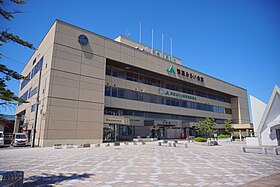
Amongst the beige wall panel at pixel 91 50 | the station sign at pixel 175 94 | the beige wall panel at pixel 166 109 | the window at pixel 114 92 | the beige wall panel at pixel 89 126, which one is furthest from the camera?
the station sign at pixel 175 94

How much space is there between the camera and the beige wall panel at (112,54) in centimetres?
3577

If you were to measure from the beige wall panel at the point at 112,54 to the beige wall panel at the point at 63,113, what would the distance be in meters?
11.6

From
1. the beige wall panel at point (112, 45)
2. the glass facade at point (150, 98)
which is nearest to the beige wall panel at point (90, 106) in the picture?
the glass facade at point (150, 98)

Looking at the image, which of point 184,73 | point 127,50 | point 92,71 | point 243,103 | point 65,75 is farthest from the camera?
point 243,103

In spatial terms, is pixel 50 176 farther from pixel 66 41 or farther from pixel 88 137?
pixel 66 41

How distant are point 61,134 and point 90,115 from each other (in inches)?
208

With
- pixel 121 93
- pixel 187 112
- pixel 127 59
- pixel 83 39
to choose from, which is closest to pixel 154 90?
pixel 121 93

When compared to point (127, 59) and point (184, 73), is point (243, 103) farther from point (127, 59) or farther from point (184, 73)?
point (127, 59)

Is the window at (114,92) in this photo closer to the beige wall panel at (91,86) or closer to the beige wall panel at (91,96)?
the beige wall panel at (91,86)

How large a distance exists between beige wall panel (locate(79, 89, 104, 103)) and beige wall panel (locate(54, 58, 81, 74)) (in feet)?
11.3

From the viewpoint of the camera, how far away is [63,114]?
29.2m

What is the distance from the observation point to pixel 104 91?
1372 inches

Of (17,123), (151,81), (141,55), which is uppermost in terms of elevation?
(141,55)

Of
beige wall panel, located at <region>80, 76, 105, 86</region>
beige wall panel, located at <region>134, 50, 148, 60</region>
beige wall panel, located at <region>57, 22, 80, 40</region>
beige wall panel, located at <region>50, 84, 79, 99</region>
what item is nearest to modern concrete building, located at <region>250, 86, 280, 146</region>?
beige wall panel, located at <region>134, 50, 148, 60</region>
